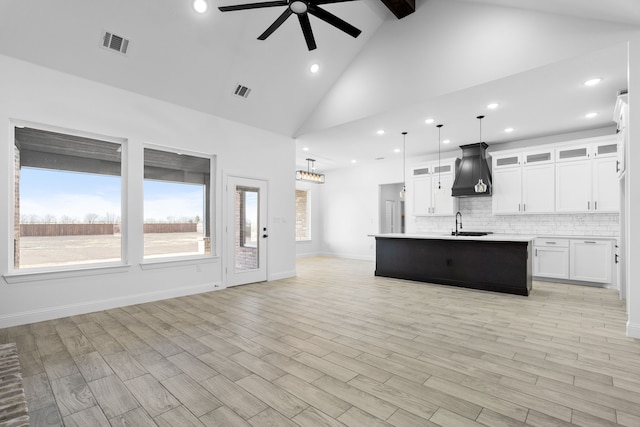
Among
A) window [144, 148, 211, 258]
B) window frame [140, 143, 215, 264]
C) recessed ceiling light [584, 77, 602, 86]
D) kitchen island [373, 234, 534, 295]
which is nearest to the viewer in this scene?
A: recessed ceiling light [584, 77, 602, 86]

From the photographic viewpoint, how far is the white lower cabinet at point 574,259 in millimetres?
5586

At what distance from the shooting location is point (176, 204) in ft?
17.0

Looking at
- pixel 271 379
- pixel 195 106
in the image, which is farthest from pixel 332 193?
pixel 271 379

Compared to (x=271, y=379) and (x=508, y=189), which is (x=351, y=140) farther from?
(x=271, y=379)

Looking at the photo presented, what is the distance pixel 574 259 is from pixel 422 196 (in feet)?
10.7

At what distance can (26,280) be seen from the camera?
3688mm

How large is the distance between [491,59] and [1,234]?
622 cm

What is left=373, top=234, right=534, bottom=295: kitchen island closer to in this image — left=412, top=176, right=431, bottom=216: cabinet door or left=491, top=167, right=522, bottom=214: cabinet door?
left=491, top=167, right=522, bottom=214: cabinet door

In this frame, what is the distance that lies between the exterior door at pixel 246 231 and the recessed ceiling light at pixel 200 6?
2578 millimetres

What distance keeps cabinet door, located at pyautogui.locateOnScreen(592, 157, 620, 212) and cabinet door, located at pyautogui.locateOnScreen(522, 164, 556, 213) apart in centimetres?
62

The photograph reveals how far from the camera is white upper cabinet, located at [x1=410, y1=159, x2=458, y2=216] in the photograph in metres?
7.51

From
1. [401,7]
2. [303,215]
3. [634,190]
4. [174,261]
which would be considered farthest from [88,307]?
[303,215]

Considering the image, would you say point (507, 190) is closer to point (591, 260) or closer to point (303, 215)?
point (591, 260)

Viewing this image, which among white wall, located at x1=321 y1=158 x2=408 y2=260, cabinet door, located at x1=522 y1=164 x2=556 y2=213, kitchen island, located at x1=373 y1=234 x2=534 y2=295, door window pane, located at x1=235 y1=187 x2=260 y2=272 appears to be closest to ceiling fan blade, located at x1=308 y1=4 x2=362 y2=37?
door window pane, located at x1=235 y1=187 x2=260 y2=272
